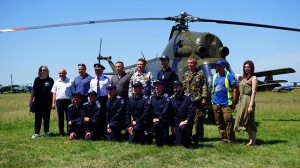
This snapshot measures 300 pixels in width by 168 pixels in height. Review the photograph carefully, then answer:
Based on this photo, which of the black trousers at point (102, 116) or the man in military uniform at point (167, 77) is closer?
the man in military uniform at point (167, 77)

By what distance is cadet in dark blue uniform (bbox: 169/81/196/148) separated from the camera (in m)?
6.59

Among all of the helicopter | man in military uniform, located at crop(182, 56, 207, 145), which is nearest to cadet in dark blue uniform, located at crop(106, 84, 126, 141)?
man in military uniform, located at crop(182, 56, 207, 145)

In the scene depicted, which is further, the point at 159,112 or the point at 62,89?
the point at 62,89

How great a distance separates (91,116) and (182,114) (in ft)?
7.86

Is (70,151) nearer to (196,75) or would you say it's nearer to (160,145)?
(160,145)

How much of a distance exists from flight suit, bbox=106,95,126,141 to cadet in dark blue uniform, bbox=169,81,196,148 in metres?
1.27

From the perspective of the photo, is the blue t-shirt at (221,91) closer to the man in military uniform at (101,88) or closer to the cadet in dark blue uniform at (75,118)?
the man in military uniform at (101,88)

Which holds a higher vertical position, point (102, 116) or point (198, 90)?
point (198, 90)

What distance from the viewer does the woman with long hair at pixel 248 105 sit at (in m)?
6.64

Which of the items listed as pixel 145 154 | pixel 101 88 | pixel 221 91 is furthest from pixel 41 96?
pixel 221 91

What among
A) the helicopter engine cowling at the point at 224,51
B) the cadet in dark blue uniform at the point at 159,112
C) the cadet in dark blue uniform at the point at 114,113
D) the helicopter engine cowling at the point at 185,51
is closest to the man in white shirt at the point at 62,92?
the cadet in dark blue uniform at the point at 114,113

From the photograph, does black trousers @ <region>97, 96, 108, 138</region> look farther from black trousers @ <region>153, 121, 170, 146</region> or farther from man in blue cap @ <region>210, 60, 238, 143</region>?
man in blue cap @ <region>210, 60, 238, 143</region>

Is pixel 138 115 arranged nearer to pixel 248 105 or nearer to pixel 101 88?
pixel 101 88

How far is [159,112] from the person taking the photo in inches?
272
